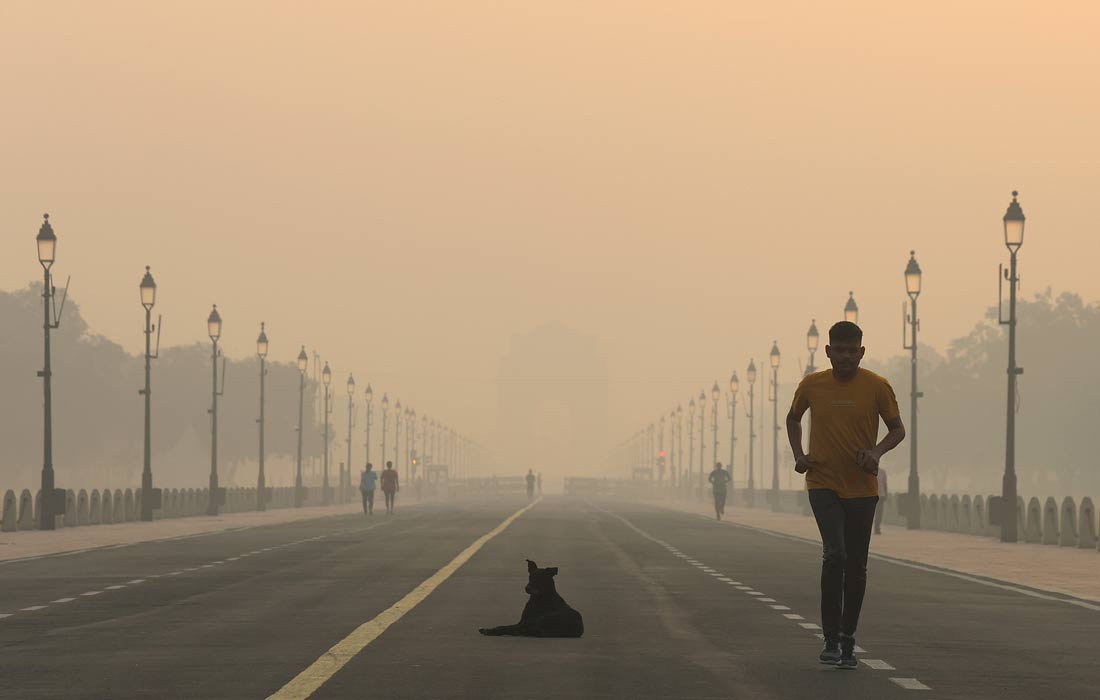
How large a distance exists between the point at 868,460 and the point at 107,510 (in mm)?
45546

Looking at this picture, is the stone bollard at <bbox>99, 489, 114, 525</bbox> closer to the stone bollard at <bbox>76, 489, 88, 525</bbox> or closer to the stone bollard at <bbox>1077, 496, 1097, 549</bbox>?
the stone bollard at <bbox>76, 489, 88, 525</bbox>

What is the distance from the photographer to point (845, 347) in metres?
13.6

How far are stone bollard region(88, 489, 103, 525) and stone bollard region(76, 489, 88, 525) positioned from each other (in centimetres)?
20

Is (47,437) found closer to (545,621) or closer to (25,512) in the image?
(25,512)

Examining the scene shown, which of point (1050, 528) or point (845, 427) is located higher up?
point (845, 427)

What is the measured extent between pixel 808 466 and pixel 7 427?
99408mm

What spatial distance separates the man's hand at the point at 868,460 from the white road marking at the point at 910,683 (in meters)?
1.34

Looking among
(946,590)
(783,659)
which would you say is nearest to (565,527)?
(946,590)

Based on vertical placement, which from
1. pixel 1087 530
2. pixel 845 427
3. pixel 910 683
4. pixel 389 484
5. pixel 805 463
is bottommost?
pixel 389 484

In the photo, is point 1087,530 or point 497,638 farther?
point 1087,530

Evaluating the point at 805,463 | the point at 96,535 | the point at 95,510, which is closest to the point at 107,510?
the point at 95,510

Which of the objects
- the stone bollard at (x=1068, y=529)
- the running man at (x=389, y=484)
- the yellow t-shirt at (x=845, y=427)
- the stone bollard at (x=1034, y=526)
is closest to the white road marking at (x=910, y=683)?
the yellow t-shirt at (x=845, y=427)

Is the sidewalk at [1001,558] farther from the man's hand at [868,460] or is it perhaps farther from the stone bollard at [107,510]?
the stone bollard at [107,510]

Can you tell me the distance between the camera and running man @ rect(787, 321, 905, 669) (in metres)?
13.6
